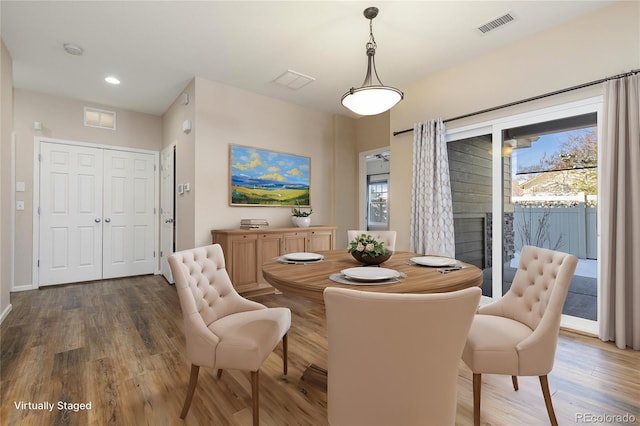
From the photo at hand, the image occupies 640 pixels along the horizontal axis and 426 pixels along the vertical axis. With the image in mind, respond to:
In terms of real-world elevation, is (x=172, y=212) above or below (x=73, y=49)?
below

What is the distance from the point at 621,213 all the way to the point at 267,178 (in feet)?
12.2

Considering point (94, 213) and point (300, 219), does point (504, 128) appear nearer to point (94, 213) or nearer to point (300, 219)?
point (300, 219)

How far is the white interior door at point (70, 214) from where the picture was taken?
4.20 m

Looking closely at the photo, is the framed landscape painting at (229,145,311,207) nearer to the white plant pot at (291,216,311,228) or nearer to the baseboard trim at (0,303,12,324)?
the white plant pot at (291,216,311,228)

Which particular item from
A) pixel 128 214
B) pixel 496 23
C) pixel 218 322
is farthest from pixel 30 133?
pixel 496 23

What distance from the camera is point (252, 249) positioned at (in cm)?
365

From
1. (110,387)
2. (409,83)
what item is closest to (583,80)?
(409,83)

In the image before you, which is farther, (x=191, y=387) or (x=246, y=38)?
(x=246, y=38)

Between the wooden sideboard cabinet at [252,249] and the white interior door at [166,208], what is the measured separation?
1.27 meters

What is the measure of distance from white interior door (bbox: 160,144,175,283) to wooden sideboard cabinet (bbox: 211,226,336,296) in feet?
4.16

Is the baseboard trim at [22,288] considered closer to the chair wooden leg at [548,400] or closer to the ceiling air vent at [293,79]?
the ceiling air vent at [293,79]

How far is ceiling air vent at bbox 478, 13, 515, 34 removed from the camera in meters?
2.54

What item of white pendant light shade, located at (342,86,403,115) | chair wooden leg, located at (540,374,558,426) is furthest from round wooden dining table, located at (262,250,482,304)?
white pendant light shade, located at (342,86,403,115)

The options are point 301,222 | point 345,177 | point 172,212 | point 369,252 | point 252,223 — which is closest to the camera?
point 369,252
